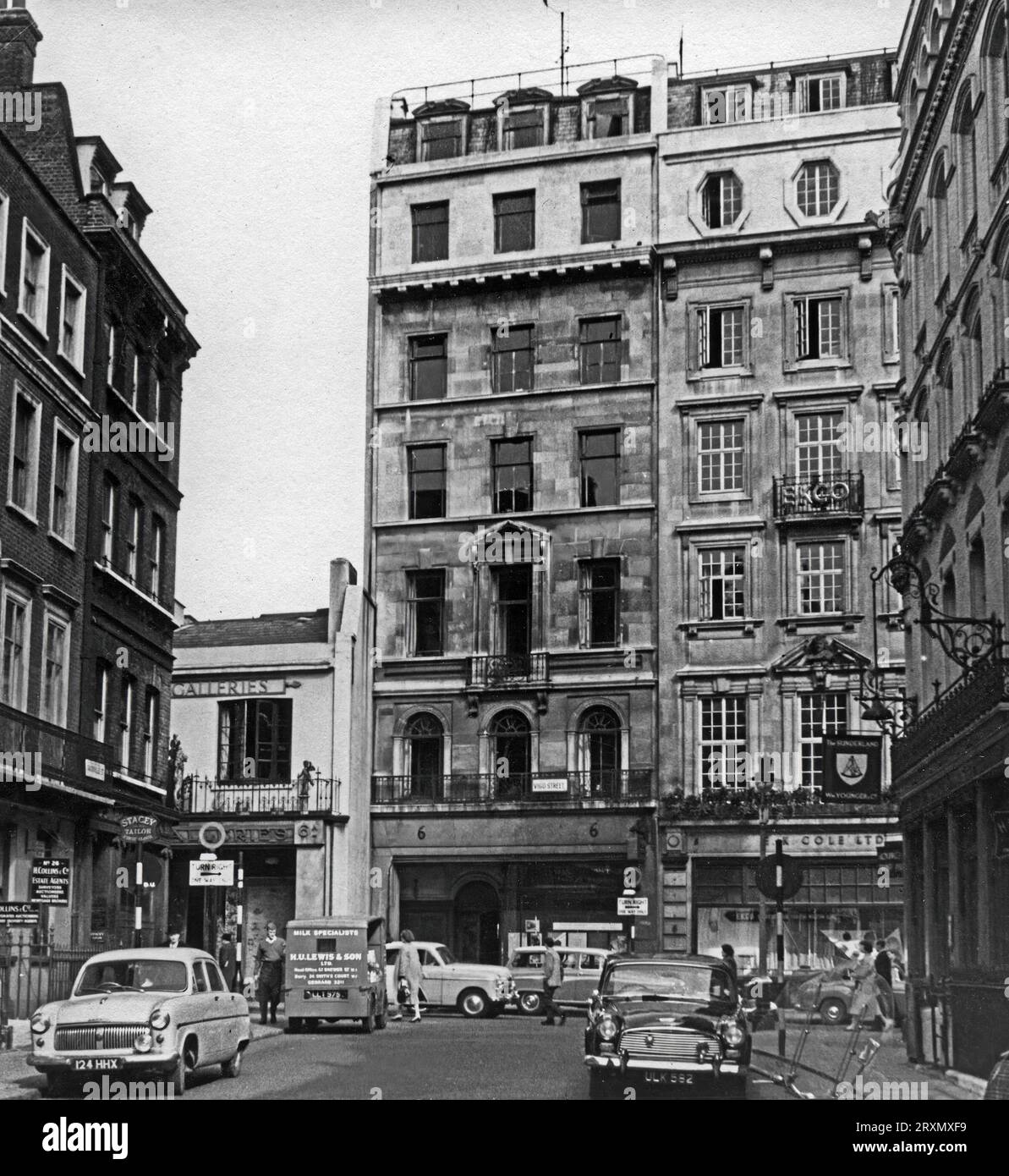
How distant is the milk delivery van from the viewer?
29094 millimetres

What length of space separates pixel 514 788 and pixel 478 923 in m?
3.34

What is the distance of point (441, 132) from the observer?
1796 inches

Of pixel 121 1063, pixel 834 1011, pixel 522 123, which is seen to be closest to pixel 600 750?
pixel 834 1011

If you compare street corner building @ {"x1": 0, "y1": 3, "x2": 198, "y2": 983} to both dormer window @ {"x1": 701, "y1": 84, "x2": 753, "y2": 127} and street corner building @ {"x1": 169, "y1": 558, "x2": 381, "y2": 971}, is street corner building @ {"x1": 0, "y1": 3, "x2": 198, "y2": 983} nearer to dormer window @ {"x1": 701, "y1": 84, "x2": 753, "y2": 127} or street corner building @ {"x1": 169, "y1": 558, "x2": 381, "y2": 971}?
street corner building @ {"x1": 169, "y1": 558, "x2": 381, "y2": 971}

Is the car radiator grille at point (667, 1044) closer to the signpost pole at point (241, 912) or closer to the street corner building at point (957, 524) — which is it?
the street corner building at point (957, 524)

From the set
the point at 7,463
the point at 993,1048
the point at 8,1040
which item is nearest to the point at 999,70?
the point at 993,1048

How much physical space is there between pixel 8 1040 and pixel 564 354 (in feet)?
83.4

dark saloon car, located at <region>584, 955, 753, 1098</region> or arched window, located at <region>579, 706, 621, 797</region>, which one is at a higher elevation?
arched window, located at <region>579, 706, 621, 797</region>

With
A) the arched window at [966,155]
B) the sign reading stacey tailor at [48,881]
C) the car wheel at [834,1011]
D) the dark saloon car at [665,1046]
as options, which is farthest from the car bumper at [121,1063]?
the car wheel at [834,1011]

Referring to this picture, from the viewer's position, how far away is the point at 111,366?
32.7 meters

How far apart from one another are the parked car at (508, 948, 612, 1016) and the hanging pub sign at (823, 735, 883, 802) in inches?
382

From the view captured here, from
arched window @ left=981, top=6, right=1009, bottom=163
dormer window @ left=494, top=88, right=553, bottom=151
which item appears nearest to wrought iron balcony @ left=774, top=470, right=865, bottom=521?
dormer window @ left=494, top=88, right=553, bottom=151

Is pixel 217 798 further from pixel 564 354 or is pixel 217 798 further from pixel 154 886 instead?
pixel 564 354
